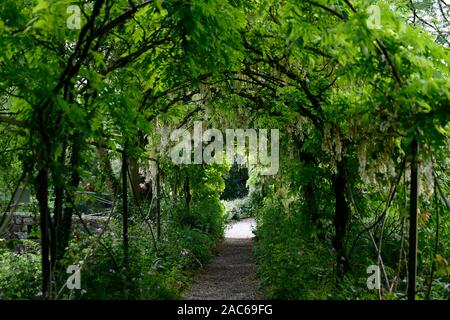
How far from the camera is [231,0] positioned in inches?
210

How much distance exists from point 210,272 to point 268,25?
18.1 feet

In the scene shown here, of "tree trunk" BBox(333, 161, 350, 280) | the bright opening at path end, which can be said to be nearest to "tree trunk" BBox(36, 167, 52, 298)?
"tree trunk" BBox(333, 161, 350, 280)

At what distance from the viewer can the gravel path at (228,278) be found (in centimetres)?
767

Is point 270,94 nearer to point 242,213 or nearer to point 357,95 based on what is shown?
point 357,95

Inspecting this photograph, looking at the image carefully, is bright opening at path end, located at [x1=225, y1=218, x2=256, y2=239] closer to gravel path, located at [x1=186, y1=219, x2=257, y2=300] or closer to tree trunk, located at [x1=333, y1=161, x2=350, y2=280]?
gravel path, located at [x1=186, y1=219, x2=257, y2=300]

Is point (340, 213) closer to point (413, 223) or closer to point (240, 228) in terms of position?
point (413, 223)

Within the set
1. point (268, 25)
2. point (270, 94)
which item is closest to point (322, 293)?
point (268, 25)

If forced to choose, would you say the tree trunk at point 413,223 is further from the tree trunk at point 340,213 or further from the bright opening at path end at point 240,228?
the bright opening at path end at point 240,228

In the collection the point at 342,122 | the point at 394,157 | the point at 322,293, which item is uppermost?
the point at 342,122

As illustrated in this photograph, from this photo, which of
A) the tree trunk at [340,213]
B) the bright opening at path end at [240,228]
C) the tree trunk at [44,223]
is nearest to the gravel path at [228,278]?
the tree trunk at [340,213]

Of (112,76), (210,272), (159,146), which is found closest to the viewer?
(112,76)

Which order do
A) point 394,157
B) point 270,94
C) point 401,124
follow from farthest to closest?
1. point 270,94
2. point 394,157
3. point 401,124

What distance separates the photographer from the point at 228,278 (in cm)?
931

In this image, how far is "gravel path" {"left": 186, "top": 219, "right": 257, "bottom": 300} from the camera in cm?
767
